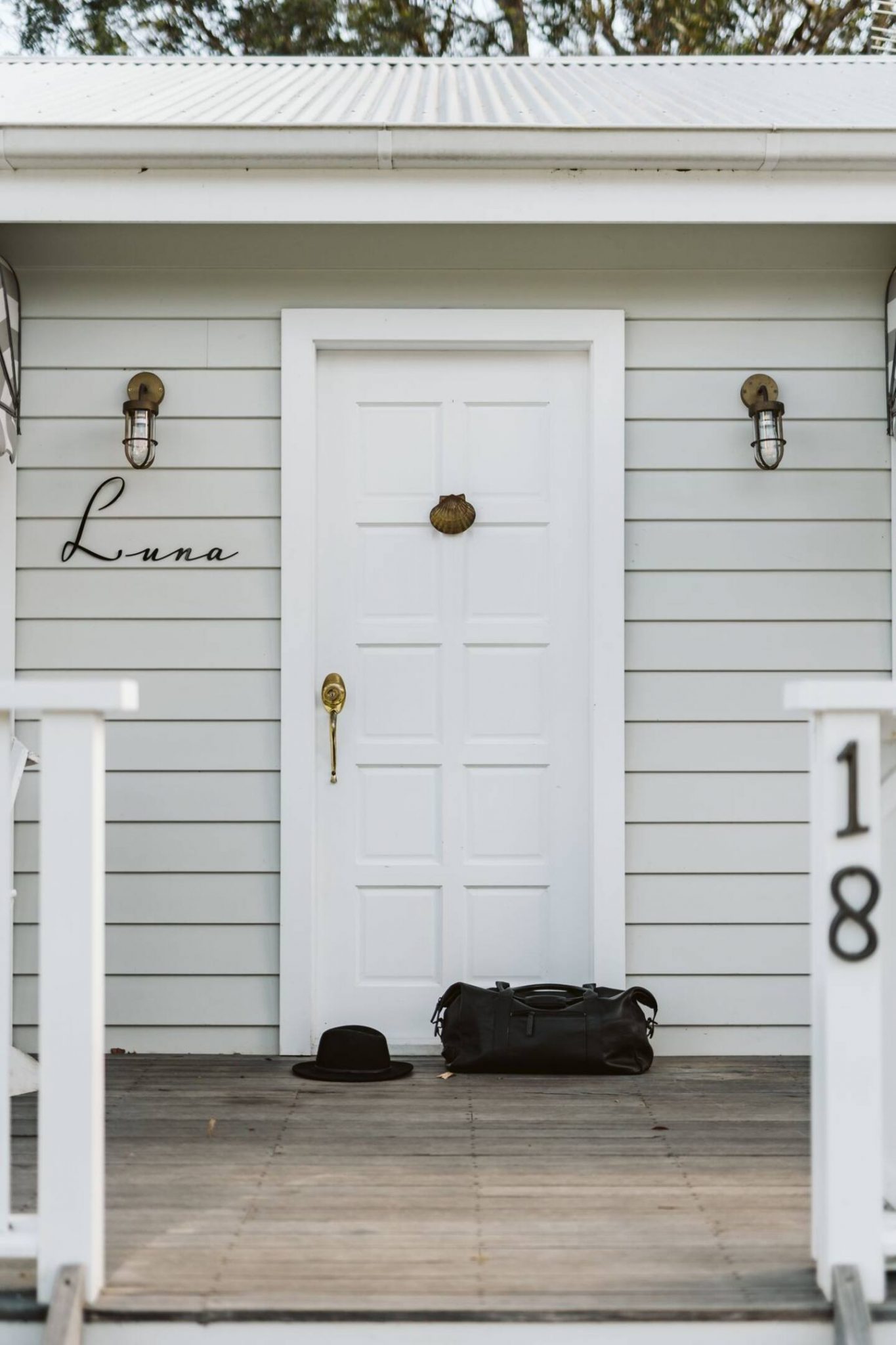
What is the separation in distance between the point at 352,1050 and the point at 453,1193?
0.92 metres

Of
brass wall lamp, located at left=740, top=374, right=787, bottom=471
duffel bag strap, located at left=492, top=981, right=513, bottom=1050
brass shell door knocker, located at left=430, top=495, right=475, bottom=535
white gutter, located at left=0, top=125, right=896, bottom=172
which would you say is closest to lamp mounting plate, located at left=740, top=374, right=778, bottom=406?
brass wall lamp, located at left=740, top=374, right=787, bottom=471

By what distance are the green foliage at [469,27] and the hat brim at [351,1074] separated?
30.0ft

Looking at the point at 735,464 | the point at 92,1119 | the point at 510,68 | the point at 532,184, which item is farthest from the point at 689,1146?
the point at 510,68

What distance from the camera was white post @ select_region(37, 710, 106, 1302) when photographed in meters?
1.92

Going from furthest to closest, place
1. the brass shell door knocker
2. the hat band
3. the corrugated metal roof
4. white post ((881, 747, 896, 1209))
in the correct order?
1. the brass shell door knocker
2. the hat band
3. the corrugated metal roof
4. white post ((881, 747, 896, 1209))

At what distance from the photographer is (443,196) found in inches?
126

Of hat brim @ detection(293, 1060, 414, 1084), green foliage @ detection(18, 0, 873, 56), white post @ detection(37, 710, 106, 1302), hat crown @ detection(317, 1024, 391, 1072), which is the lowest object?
hat brim @ detection(293, 1060, 414, 1084)

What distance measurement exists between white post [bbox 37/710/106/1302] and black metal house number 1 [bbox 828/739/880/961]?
1.13 metres

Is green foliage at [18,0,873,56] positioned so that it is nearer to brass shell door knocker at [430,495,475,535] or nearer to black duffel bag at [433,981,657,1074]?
brass shell door knocker at [430,495,475,535]

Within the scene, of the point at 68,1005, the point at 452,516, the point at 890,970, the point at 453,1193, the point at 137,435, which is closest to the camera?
the point at 68,1005

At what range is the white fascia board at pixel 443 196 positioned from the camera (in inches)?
125

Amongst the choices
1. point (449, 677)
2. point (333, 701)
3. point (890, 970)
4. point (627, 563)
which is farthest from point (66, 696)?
point (627, 563)

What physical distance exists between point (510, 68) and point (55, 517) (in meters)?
2.78

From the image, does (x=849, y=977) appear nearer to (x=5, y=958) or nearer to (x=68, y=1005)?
(x=68, y=1005)
